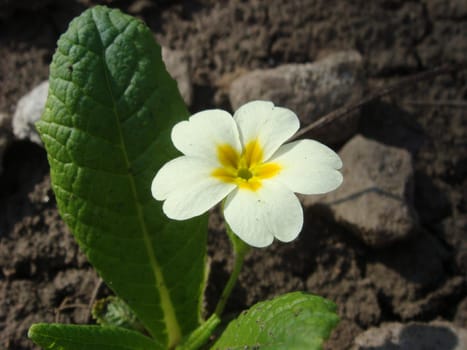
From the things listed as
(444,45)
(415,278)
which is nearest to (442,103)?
(444,45)

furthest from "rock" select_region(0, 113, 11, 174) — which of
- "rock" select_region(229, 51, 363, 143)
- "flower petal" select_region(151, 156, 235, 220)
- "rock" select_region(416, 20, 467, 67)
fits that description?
"rock" select_region(416, 20, 467, 67)

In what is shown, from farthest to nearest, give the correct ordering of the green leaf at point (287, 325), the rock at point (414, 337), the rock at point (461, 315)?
the rock at point (461, 315) → the rock at point (414, 337) → the green leaf at point (287, 325)

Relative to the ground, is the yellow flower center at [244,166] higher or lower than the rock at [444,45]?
higher

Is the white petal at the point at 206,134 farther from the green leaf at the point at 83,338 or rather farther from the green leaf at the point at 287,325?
the green leaf at the point at 83,338

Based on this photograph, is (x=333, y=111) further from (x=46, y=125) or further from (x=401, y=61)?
(x=46, y=125)

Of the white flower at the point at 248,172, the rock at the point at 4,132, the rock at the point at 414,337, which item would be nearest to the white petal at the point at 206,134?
the white flower at the point at 248,172

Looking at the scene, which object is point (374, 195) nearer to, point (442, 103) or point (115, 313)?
point (442, 103)
